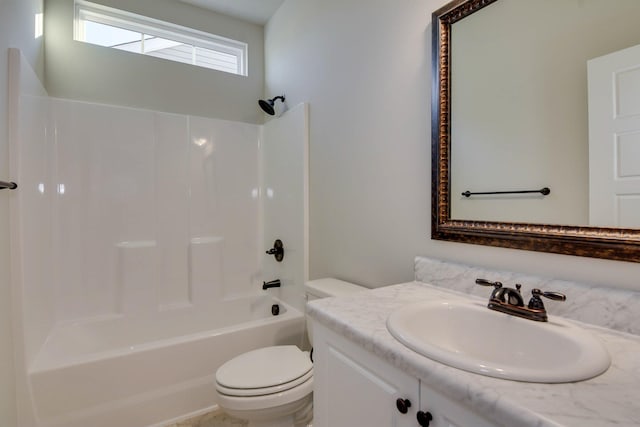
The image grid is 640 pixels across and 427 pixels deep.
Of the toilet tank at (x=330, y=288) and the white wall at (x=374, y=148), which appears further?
the toilet tank at (x=330, y=288)

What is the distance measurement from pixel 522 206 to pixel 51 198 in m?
2.63

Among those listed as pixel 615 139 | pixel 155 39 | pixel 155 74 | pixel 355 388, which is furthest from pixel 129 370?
pixel 155 39

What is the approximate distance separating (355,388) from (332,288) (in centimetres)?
77

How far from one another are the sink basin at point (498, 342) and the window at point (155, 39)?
2585 mm

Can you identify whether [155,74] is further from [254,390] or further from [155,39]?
[254,390]

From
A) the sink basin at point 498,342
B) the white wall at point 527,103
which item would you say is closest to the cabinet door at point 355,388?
the sink basin at point 498,342

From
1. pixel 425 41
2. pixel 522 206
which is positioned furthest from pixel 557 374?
pixel 425 41

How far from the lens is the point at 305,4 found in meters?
2.09

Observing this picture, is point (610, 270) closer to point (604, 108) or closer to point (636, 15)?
point (604, 108)

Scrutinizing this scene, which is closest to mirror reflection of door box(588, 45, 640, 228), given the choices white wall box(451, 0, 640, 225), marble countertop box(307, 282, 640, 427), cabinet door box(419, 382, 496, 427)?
white wall box(451, 0, 640, 225)

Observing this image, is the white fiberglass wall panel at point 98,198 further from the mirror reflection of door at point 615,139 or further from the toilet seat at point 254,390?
the mirror reflection of door at point 615,139

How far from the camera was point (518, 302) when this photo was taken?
0.86 m

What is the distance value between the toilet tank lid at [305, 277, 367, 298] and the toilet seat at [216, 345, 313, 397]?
0.33 meters

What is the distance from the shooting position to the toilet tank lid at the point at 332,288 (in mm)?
1521
